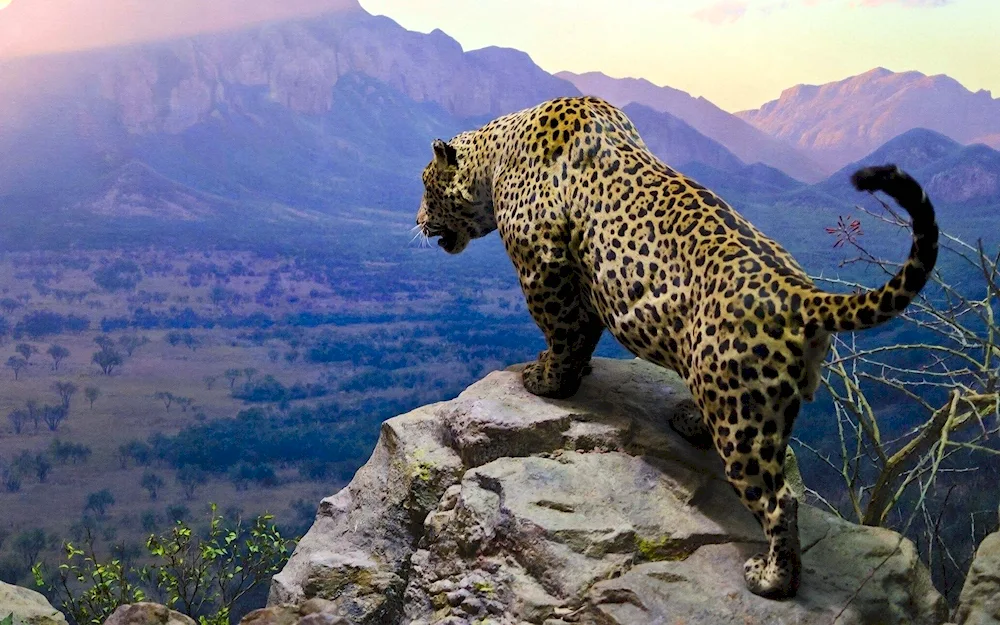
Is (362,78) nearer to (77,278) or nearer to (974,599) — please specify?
(77,278)

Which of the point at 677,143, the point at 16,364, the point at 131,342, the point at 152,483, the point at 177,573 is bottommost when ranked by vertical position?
the point at 177,573

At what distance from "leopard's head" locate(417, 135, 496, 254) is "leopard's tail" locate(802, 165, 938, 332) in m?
1.98

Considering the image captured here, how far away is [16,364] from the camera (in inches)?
261

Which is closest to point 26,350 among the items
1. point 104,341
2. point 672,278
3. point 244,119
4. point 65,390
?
point 65,390

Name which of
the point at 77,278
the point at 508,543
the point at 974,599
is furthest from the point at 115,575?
the point at 974,599

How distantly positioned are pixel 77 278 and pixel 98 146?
1.27 metres

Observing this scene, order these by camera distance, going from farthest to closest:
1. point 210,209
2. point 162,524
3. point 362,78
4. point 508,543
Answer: point 362,78 < point 210,209 < point 162,524 < point 508,543

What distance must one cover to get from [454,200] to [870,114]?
5.32 m

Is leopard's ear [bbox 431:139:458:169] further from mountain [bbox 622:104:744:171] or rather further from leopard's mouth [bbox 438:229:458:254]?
mountain [bbox 622:104:744:171]

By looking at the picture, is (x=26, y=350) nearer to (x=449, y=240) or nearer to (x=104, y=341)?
(x=104, y=341)

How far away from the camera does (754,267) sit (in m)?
3.31

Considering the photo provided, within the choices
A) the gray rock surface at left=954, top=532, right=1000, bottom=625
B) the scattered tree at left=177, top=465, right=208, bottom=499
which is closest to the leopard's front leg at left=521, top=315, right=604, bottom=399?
the gray rock surface at left=954, top=532, right=1000, bottom=625

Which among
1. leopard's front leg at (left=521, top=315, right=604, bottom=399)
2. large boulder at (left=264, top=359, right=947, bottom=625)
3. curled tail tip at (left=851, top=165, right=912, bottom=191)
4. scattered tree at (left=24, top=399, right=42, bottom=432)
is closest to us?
curled tail tip at (left=851, top=165, right=912, bottom=191)

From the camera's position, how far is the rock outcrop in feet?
15.3
